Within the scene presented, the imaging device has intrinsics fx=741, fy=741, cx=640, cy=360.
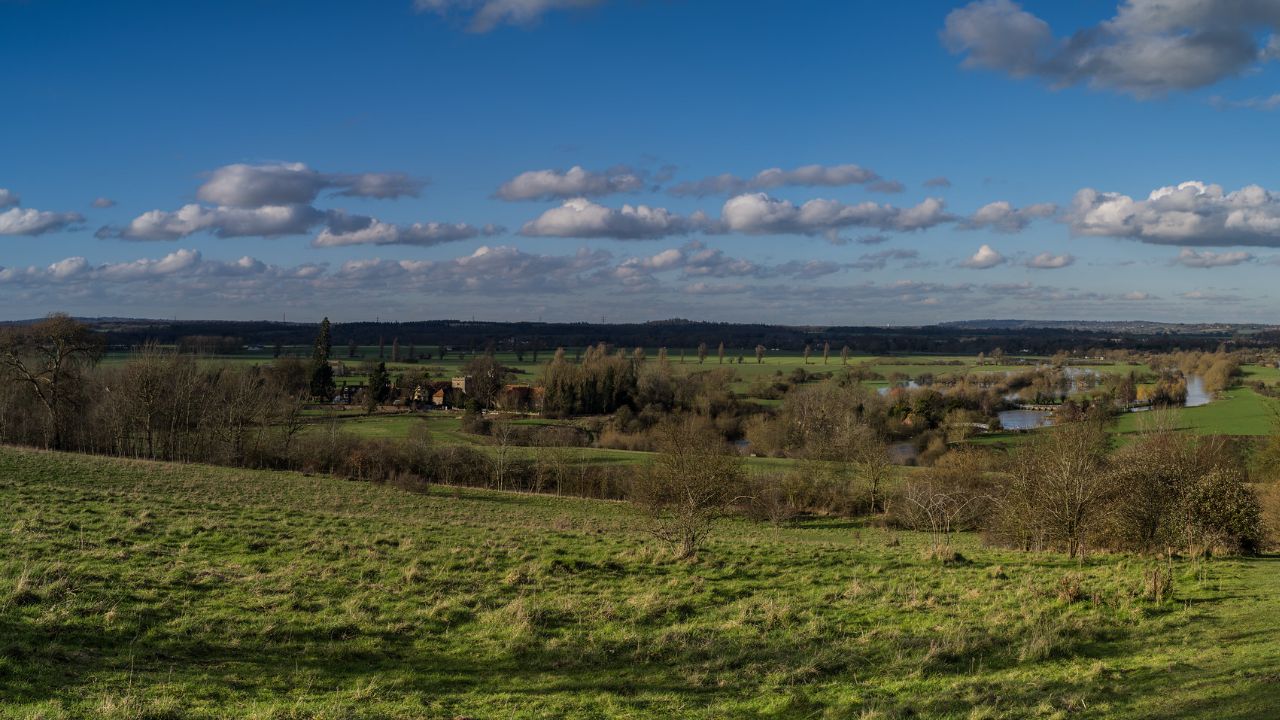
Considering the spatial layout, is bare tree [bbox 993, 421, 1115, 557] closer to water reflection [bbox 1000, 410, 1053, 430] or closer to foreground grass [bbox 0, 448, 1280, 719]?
foreground grass [bbox 0, 448, 1280, 719]

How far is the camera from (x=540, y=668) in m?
10.4

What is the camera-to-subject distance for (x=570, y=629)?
1202 cm

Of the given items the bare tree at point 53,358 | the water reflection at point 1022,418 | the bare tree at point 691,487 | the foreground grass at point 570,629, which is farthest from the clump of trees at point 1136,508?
the water reflection at point 1022,418

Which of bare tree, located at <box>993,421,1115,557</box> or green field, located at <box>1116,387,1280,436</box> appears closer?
bare tree, located at <box>993,421,1115,557</box>

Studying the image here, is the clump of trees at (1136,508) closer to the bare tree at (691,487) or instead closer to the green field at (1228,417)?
the bare tree at (691,487)

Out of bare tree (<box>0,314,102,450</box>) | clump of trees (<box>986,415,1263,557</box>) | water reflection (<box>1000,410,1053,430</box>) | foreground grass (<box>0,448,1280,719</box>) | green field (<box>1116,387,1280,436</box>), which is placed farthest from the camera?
water reflection (<box>1000,410,1053,430</box>)

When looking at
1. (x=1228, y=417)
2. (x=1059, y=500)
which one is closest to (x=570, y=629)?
(x=1059, y=500)

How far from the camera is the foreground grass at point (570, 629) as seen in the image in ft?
29.5

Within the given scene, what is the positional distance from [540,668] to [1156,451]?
2580cm

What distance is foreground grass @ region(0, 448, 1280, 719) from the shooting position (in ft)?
29.5

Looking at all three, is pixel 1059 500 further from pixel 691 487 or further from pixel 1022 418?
pixel 1022 418

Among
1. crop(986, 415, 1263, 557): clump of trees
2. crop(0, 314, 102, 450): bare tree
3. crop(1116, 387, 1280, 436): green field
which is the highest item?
crop(0, 314, 102, 450): bare tree

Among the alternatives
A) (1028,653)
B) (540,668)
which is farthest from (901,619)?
(540,668)

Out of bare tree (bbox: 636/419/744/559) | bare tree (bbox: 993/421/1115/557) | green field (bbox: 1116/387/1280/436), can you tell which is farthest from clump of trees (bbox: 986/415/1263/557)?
green field (bbox: 1116/387/1280/436)
